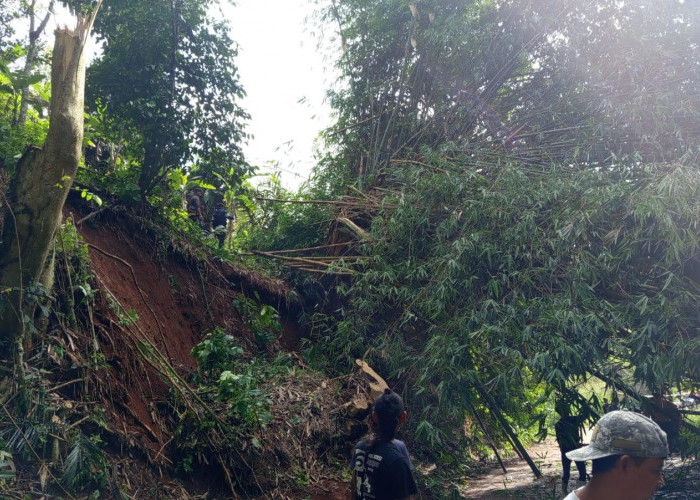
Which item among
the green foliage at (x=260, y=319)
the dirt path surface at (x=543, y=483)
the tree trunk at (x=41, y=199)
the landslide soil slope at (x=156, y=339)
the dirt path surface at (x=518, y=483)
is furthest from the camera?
the green foliage at (x=260, y=319)

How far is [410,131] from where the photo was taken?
913 cm

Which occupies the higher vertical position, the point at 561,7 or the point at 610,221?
the point at 561,7

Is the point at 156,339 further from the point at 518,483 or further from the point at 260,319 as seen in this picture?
the point at 518,483

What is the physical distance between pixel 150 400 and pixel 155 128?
3483mm

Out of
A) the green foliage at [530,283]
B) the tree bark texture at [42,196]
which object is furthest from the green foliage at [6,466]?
the green foliage at [530,283]

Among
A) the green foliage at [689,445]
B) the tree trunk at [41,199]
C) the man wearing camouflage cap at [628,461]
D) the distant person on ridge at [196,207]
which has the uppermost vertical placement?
the distant person on ridge at [196,207]

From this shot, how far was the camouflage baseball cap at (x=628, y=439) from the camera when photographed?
1.85 meters

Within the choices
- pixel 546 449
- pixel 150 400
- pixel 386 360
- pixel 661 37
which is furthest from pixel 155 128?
pixel 546 449

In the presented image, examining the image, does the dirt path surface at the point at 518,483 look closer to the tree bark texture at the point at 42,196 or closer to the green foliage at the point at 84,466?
the green foliage at the point at 84,466

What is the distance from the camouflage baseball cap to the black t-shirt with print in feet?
3.73

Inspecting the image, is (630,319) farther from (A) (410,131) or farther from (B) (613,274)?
(A) (410,131)

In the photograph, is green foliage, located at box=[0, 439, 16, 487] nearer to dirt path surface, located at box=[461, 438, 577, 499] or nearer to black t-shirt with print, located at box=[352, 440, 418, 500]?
black t-shirt with print, located at box=[352, 440, 418, 500]

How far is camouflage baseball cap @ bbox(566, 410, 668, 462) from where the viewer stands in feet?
6.08

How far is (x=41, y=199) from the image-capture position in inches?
171
